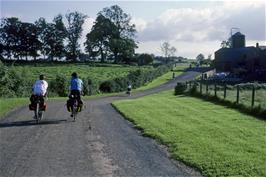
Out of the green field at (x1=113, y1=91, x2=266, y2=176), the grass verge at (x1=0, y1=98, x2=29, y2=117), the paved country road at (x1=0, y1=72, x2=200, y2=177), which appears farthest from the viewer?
the grass verge at (x1=0, y1=98, x2=29, y2=117)

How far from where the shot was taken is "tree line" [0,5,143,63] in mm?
Answer: 134875

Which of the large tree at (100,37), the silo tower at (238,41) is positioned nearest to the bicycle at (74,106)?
the silo tower at (238,41)

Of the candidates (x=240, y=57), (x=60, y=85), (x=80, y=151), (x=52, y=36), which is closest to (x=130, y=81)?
(x=60, y=85)

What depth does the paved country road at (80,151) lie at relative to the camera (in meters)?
10.3

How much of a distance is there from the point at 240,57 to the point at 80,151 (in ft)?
321

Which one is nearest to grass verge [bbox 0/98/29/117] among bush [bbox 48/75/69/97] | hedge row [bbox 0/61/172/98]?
hedge row [bbox 0/61/172/98]

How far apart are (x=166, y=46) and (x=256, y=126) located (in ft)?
591

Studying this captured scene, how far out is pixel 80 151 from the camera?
41.3ft

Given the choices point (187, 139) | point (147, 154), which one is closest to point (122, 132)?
point (187, 139)

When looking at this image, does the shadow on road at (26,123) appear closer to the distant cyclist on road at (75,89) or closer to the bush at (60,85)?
the distant cyclist on road at (75,89)

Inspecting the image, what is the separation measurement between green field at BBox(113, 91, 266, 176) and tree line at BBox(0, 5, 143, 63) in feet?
365

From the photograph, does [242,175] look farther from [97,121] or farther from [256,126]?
[97,121]

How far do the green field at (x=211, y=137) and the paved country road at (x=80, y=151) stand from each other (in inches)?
18.6

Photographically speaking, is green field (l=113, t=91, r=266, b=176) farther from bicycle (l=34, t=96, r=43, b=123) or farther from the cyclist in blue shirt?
bicycle (l=34, t=96, r=43, b=123)
